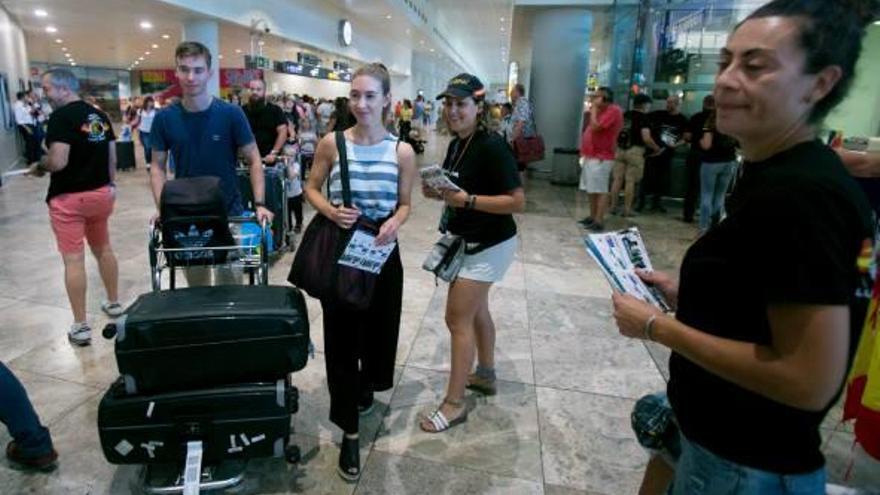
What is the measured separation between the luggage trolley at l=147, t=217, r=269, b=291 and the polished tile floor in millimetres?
823

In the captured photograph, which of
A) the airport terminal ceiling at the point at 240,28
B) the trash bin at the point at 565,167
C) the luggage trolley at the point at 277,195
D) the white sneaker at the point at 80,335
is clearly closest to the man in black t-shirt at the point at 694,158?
the trash bin at the point at 565,167

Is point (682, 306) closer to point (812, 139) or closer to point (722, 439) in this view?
point (722, 439)

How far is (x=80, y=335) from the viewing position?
343 centimetres

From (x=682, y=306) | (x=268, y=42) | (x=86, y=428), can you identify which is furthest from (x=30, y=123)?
(x=682, y=306)

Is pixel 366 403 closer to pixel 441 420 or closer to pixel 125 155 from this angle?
pixel 441 420

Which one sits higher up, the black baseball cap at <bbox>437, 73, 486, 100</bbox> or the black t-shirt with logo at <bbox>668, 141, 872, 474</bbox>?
the black baseball cap at <bbox>437, 73, 486, 100</bbox>

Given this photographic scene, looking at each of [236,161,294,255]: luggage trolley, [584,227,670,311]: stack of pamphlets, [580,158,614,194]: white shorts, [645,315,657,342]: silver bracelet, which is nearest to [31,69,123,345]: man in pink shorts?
[236,161,294,255]: luggage trolley

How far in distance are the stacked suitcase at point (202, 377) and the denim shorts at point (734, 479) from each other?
1408mm

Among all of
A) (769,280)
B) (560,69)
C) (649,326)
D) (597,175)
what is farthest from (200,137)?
(560,69)

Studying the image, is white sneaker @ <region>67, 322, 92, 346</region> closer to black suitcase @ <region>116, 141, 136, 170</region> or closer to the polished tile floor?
the polished tile floor

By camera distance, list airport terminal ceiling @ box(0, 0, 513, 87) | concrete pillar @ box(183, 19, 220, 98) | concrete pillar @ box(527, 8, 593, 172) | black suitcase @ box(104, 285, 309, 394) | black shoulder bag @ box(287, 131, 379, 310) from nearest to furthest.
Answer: black suitcase @ box(104, 285, 309, 394), black shoulder bag @ box(287, 131, 379, 310), concrete pillar @ box(527, 8, 593, 172), concrete pillar @ box(183, 19, 220, 98), airport terminal ceiling @ box(0, 0, 513, 87)

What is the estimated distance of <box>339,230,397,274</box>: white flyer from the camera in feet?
7.25

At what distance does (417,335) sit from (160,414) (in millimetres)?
2012

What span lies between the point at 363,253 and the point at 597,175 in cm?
529
